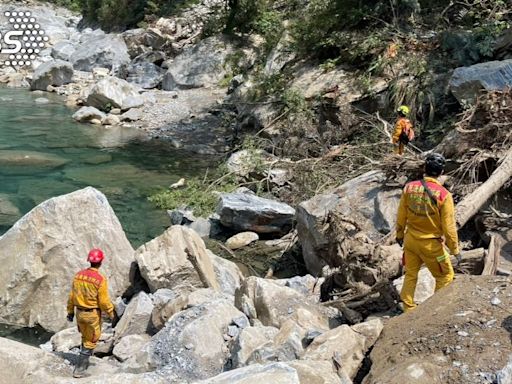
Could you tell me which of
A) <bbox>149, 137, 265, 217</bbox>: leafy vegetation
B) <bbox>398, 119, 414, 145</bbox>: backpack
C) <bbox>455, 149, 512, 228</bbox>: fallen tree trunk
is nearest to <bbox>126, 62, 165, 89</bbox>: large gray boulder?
<bbox>149, 137, 265, 217</bbox>: leafy vegetation

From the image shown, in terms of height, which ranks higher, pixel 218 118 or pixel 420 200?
pixel 420 200

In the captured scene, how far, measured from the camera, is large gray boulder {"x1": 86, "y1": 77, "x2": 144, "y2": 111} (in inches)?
818

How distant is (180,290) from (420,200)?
3.70 m

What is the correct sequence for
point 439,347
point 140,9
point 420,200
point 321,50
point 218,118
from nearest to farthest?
point 439,347, point 420,200, point 321,50, point 218,118, point 140,9

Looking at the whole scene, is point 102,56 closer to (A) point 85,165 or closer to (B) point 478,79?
(A) point 85,165

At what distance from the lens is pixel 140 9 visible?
3244 centimetres

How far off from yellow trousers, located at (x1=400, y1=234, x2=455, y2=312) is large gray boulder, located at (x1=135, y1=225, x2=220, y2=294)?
302cm

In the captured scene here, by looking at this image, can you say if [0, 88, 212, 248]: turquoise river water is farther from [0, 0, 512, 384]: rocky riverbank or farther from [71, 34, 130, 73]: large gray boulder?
[71, 34, 130, 73]: large gray boulder

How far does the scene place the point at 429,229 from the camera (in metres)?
5.74

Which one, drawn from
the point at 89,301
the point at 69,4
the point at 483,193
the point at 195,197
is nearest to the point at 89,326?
the point at 89,301

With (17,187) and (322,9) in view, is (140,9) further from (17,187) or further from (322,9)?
(17,187)

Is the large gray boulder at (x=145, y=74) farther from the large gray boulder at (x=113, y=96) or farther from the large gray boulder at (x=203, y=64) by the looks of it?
the large gray boulder at (x=113, y=96)

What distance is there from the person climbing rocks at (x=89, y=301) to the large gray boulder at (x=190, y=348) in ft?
1.63

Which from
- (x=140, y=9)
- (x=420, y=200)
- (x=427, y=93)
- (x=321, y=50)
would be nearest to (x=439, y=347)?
(x=420, y=200)
